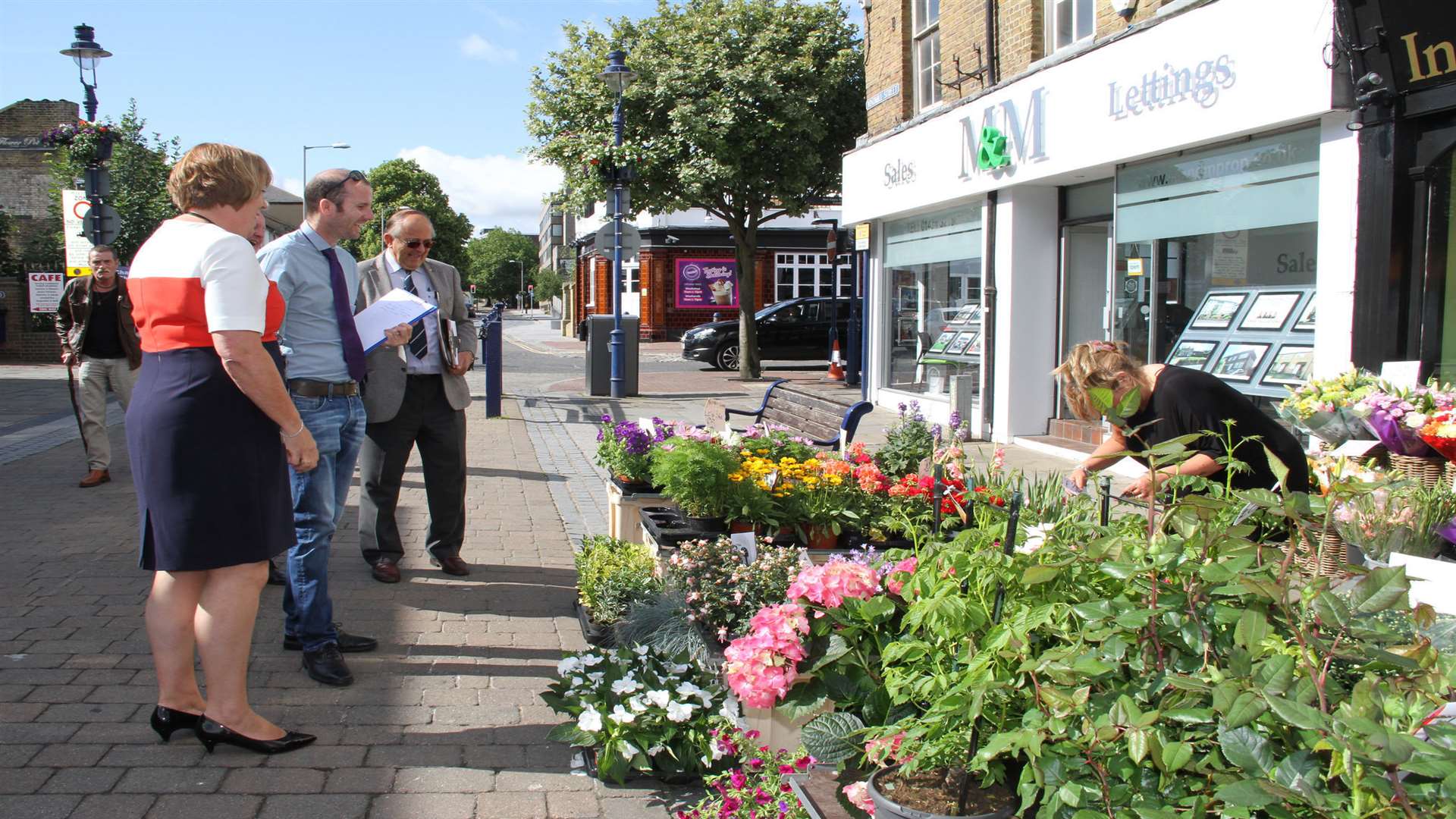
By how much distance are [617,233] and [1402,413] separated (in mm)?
13114

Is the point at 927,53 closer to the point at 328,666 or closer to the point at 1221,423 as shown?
the point at 1221,423

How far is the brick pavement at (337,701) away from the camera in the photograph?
10.5 feet

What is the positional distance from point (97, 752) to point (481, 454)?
7.44m

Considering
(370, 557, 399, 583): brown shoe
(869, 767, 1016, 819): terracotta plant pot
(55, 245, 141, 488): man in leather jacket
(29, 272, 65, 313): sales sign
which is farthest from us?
(29, 272, 65, 313): sales sign

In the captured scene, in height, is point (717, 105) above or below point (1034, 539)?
above

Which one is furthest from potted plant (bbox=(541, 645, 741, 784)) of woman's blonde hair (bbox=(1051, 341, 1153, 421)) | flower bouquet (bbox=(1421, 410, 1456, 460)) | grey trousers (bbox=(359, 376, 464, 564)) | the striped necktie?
flower bouquet (bbox=(1421, 410, 1456, 460))

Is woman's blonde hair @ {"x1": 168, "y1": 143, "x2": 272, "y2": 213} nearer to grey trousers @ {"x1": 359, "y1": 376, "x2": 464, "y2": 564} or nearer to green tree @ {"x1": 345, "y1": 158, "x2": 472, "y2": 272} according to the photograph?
grey trousers @ {"x1": 359, "y1": 376, "x2": 464, "y2": 564}

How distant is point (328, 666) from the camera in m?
4.13

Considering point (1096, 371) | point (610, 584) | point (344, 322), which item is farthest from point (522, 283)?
point (1096, 371)

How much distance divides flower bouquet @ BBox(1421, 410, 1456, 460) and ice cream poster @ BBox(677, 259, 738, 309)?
35.3 metres

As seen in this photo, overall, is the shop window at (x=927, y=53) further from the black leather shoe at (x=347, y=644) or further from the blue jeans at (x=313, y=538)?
the black leather shoe at (x=347, y=644)

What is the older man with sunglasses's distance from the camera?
5.43 metres

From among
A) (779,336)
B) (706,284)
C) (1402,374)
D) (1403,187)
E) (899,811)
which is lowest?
(899,811)

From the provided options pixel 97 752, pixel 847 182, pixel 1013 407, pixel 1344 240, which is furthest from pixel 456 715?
pixel 847 182
